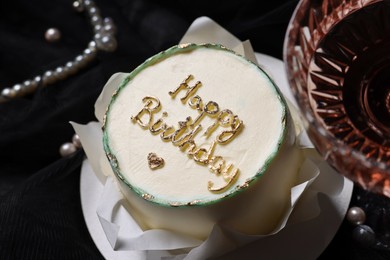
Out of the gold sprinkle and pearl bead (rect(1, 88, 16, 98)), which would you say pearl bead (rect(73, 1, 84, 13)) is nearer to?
pearl bead (rect(1, 88, 16, 98))

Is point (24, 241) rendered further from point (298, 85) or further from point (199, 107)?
point (298, 85)

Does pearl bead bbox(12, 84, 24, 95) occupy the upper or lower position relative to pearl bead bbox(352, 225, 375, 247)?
lower

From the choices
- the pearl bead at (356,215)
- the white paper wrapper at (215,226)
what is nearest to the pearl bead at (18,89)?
the white paper wrapper at (215,226)

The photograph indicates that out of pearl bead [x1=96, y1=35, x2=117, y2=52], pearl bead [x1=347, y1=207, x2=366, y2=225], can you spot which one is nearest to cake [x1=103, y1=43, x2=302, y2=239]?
pearl bead [x1=347, y1=207, x2=366, y2=225]

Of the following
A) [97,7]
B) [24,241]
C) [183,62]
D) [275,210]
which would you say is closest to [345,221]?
[275,210]

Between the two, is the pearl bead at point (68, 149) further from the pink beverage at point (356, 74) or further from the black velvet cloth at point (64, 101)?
the pink beverage at point (356, 74)
